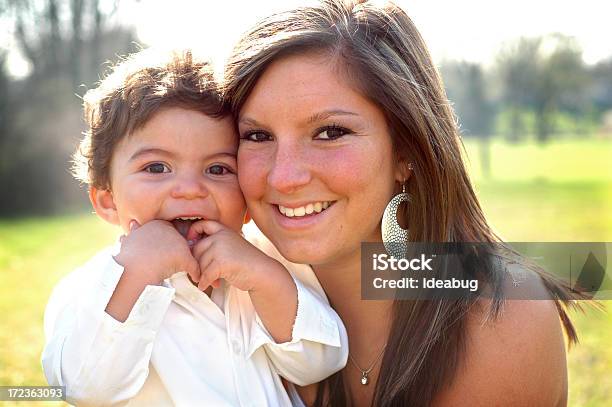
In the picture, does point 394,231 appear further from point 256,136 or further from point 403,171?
point 256,136

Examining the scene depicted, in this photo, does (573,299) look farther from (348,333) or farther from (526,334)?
(348,333)

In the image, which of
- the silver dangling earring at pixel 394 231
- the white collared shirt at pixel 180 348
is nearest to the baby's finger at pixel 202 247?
the white collared shirt at pixel 180 348

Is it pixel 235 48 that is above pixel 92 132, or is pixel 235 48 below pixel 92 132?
above

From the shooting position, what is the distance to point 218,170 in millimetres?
2785

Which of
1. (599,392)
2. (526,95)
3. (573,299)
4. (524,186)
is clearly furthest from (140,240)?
(526,95)

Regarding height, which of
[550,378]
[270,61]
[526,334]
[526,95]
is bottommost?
[550,378]

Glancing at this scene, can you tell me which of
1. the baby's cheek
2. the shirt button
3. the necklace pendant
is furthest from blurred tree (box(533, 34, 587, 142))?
the shirt button

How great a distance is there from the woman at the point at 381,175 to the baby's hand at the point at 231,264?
5.7 inches

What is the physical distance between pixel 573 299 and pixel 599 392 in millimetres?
2458

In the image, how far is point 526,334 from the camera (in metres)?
2.68

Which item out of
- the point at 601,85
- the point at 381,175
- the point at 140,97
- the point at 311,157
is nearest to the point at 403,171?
the point at 381,175

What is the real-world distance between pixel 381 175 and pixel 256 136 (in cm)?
48

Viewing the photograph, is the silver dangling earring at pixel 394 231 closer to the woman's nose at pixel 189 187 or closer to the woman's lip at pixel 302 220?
the woman's lip at pixel 302 220

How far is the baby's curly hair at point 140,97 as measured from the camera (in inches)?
106
